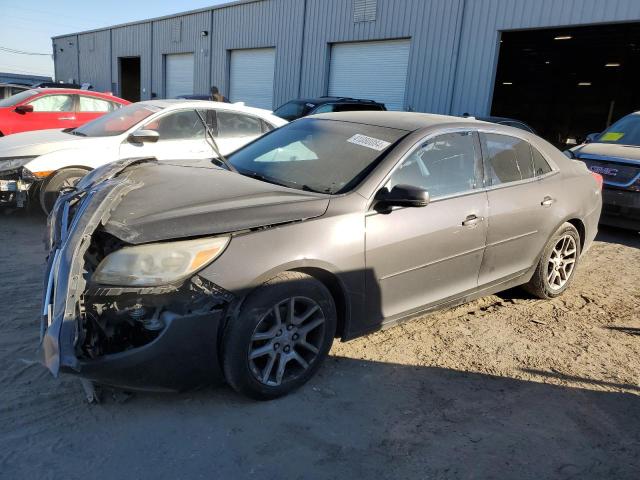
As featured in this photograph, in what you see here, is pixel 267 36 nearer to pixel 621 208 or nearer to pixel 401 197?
pixel 621 208

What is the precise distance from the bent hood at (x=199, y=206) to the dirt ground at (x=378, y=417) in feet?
3.23

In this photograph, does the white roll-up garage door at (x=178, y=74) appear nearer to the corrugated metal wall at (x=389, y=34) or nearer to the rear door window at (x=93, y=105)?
the corrugated metal wall at (x=389, y=34)

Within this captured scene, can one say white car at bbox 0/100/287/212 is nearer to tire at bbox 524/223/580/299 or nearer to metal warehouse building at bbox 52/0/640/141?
tire at bbox 524/223/580/299

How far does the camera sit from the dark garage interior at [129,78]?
110 ft

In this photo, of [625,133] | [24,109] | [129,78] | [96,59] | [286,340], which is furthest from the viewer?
[96,59]

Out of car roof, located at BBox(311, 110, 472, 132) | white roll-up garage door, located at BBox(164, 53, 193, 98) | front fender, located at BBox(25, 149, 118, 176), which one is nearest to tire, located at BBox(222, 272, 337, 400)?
car roof, located at BBox(311, 110, 472, 132)

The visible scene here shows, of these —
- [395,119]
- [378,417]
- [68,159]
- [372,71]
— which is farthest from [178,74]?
[378,417]

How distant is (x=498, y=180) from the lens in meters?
4.18

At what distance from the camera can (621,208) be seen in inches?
291

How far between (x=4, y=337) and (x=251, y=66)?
2014 centimetres

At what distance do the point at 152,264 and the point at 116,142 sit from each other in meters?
4.47

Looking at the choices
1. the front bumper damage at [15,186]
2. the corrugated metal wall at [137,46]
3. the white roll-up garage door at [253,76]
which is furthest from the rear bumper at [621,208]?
the corrugated metal wall at [137,46]

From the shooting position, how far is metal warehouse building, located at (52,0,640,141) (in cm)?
1367

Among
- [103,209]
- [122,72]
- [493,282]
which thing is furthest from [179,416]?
[122,72]
